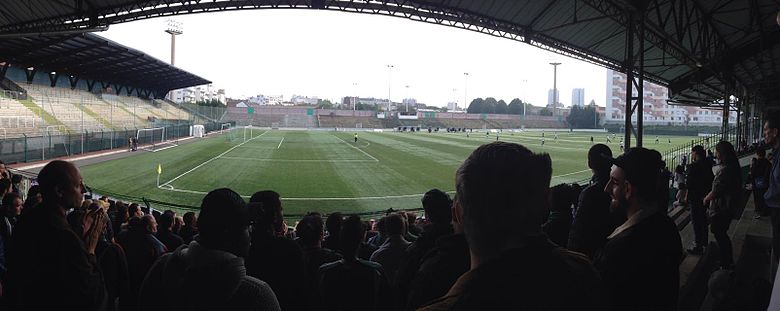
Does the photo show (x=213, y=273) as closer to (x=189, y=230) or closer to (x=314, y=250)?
(x=314, y=250)

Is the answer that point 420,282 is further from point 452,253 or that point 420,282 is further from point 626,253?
point 626,253

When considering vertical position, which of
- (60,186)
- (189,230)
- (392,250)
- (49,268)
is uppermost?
(60,186)

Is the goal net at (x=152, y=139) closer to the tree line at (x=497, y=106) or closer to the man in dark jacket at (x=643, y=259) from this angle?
the man in dark jacket at (x=643, y=259)

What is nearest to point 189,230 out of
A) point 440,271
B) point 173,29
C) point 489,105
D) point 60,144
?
point 440,271

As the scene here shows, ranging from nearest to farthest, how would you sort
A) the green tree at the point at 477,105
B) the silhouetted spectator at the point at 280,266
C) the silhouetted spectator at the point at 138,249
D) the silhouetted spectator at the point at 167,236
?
the silhouetted spectator at the point at 280,266 < the silhouetted spectator at the point at 138,249 < the silhouetted spectator at the point at 167,236 < the green tree at the point at 477,105

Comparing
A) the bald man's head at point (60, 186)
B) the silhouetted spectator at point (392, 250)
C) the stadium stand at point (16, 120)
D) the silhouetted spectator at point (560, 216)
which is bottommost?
the silhouetted spectator at point (392, 250)

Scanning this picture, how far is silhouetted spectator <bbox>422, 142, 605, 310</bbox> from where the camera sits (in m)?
1.38

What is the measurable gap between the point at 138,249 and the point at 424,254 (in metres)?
3.36

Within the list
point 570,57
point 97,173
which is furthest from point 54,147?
point 570,57

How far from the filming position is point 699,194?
7352 millimetres

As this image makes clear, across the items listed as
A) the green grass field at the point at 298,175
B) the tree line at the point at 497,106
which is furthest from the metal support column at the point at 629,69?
the tree line at the point at 497,106

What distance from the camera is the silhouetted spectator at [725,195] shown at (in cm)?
645

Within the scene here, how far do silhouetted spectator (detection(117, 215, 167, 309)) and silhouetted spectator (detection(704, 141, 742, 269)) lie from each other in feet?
20.7

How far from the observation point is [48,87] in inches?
1737
